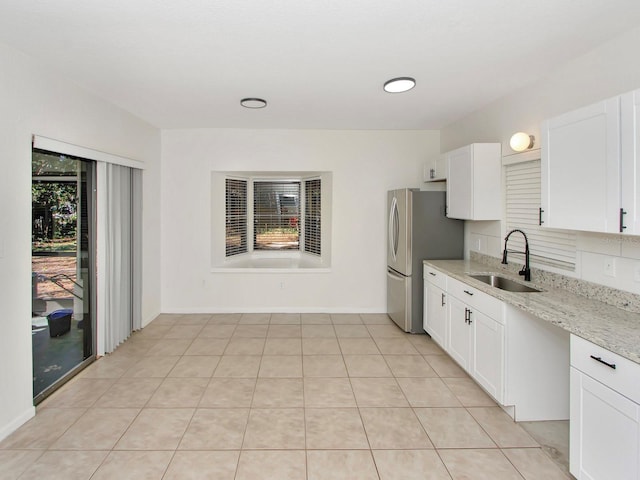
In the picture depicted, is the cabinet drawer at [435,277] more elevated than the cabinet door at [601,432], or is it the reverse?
the cabinet drawer at [435,277]

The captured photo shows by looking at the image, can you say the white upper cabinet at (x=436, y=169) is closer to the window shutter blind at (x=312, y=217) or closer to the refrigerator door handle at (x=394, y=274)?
the refrigerator door handle at (x=394, y=274)

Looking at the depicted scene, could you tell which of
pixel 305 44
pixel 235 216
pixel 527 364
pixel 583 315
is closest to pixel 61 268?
pixel 305 44

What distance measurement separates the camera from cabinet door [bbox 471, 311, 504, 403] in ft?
8.45

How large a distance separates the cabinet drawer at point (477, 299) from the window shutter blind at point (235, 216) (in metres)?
3.41

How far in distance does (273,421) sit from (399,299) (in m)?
2.41

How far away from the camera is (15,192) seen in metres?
2.43

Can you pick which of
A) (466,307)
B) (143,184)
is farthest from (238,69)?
(466,307)

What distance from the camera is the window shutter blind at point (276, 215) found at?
5973 millimetres

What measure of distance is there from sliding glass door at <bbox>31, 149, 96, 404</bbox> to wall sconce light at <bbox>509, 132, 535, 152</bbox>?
3777mm

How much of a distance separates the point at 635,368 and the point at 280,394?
2260 millimetres

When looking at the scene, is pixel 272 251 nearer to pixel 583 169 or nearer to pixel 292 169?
pixel 292 169

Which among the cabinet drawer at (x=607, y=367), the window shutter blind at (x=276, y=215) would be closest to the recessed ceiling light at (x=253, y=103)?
the window shutter blind at (x=276, y=215)

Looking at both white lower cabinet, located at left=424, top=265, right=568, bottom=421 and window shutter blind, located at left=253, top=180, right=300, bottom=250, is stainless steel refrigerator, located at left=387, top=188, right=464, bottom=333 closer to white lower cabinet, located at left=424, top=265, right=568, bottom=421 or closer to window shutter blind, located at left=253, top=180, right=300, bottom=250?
white lower cabinet, located at left=424, top=265, right=568, bottom=421

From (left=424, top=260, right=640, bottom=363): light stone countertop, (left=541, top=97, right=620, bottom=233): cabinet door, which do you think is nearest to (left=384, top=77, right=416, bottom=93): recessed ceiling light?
(left=541, top=97, right=620, bottom=233): cabinet door
